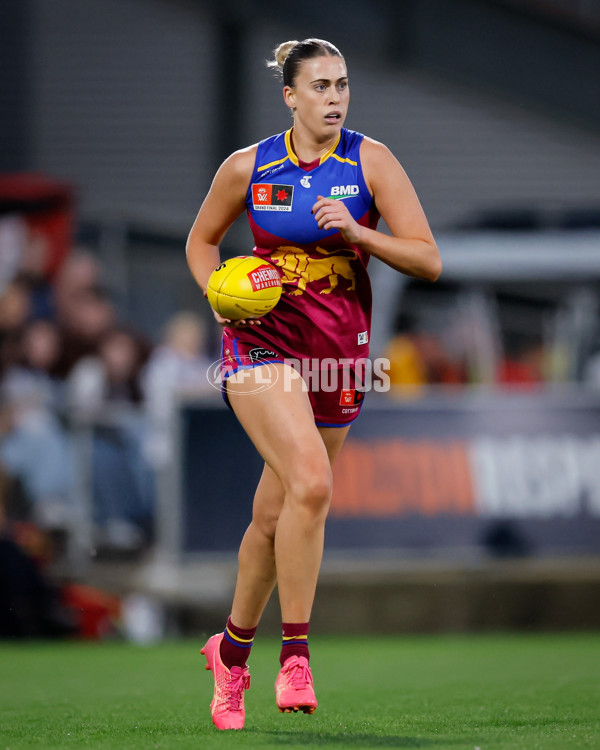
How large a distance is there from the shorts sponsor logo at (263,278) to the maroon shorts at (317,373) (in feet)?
0.95

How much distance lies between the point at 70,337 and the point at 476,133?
10.1 meters

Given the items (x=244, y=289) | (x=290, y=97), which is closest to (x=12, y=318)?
(x=290, y=97)

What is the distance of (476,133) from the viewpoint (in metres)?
20.2

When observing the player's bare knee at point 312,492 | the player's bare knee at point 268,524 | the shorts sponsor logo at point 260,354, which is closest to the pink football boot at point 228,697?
the player's bare knee at point 268,524

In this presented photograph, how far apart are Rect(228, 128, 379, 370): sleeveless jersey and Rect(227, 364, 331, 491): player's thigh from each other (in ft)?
0.51

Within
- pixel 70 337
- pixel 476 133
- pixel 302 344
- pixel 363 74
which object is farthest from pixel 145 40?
pixel 302 344

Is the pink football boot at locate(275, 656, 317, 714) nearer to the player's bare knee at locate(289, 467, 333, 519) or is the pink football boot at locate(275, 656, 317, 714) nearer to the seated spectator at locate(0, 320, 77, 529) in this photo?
the player's bare knee at locate(289, 467, 333, 519)

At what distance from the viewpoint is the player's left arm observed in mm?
4809

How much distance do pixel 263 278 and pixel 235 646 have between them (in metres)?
1.43

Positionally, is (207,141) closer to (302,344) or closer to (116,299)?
(116,299)

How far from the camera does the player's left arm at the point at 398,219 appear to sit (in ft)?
15.8

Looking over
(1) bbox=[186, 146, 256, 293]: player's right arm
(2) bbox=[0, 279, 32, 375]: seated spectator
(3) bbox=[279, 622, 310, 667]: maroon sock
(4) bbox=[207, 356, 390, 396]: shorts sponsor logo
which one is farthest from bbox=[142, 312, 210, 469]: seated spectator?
(3) bbox=[279, 622, 310, 667]: maroon sock

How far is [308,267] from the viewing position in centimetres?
501

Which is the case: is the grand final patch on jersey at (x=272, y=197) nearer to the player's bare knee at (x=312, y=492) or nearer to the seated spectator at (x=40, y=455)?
the player's bare knee at (x=312, y=492)
